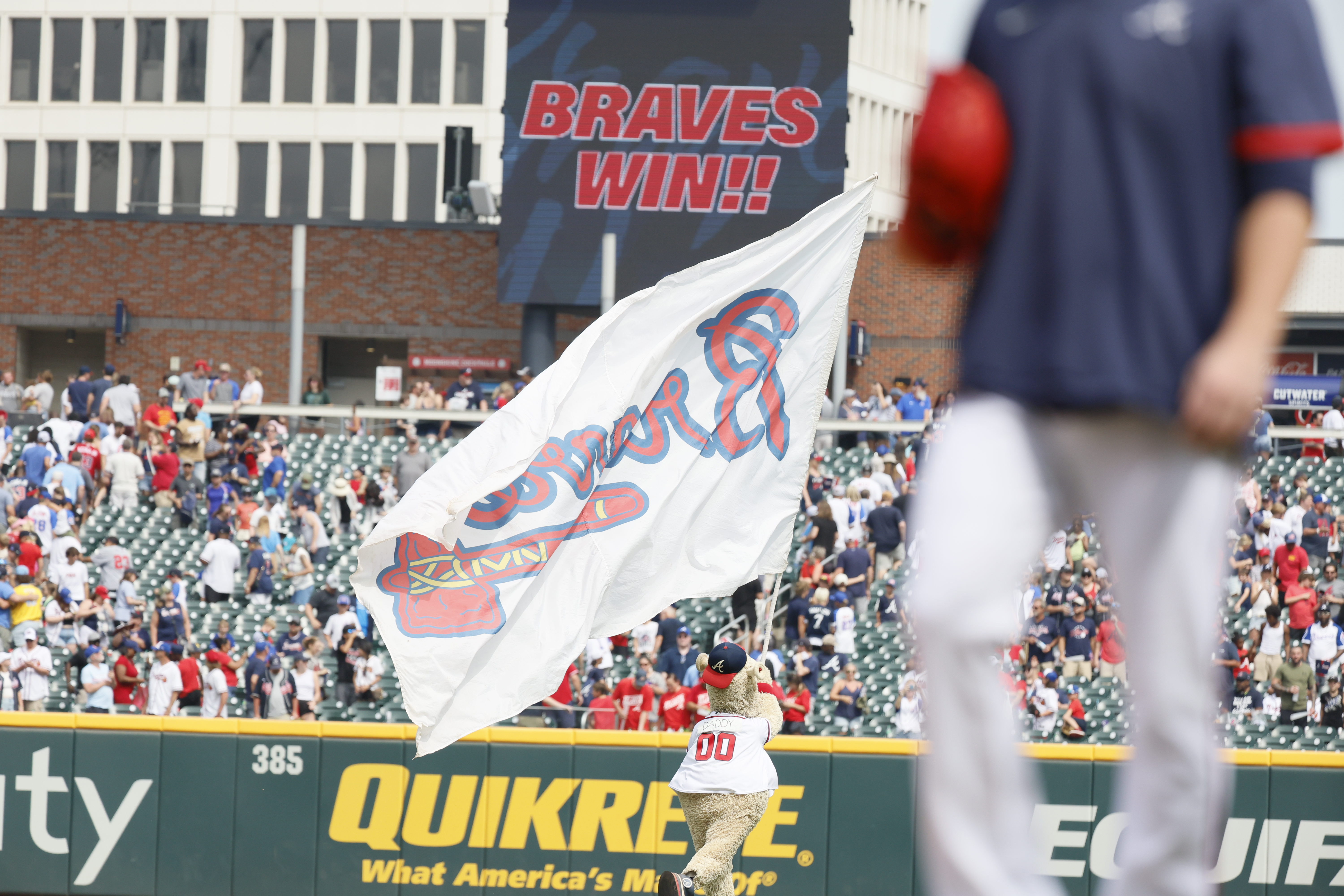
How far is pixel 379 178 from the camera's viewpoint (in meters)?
50.6

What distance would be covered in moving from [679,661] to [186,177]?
3937 centimetres

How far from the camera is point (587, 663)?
1756cm

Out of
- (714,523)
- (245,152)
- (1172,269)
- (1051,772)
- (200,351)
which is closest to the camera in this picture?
(1172,269)

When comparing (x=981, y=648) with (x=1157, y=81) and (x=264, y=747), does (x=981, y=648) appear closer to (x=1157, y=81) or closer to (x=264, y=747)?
(x=1157, y=81)

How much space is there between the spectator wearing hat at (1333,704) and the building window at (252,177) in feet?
132

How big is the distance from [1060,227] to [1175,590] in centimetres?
49

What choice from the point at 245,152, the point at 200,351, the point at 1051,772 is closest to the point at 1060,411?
the point at 1051,772

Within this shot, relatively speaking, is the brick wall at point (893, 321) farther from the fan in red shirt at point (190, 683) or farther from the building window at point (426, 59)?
the fan in red shirt at point (190, 683)

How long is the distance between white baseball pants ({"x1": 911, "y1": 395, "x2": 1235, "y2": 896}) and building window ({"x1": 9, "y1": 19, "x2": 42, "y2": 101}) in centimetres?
5370

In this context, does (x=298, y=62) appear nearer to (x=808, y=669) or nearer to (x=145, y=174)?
(x=145, y=174)

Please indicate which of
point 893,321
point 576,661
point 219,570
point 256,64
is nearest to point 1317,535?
point 576,661

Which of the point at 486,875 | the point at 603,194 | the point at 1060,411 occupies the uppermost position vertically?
the point at 603,194

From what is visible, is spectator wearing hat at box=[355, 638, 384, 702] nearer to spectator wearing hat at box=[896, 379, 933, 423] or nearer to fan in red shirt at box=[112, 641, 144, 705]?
fan in red shirt at box=[112, 641, 144, 705]

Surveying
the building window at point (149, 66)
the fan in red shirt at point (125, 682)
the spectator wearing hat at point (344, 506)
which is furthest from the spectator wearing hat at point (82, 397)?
the building window at point (149, 66)
